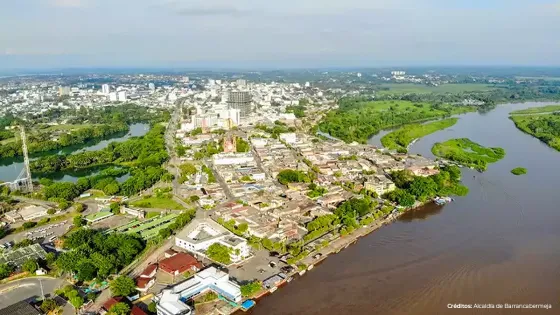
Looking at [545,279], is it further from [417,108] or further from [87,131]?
[417,108]

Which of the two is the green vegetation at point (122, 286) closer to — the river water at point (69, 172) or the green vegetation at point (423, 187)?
the green vegetation at point (423, 187)

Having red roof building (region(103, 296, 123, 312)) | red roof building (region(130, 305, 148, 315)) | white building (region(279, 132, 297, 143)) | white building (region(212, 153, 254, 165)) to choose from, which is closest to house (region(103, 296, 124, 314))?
red roof building (region(103, 296, 123, 312))

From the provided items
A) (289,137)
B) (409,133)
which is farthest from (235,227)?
(409,133)

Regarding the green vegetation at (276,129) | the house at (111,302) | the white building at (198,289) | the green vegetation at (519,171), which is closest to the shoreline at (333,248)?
the white building at (198,289)

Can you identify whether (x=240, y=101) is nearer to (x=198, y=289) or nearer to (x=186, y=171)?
(x=186, y=171)

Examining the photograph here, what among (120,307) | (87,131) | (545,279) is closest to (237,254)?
(120,307)

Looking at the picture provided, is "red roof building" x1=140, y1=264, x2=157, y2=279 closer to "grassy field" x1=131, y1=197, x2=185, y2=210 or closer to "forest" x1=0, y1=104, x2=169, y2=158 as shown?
"grassy field" x1=131, y1=197, x2=185, y2=210

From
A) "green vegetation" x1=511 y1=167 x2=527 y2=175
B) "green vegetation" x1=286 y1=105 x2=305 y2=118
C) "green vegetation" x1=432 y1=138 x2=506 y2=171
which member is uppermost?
"green vegetation" x1=286 y1=105 x2=305 y2=118
